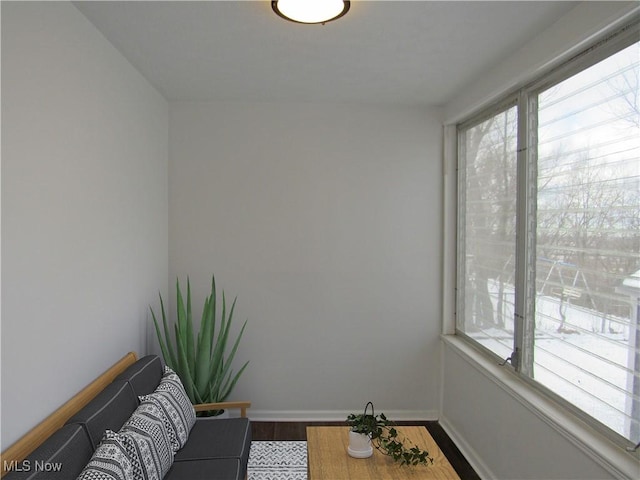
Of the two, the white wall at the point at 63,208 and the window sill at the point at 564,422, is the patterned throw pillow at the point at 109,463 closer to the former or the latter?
the white wall at the point at 63,208

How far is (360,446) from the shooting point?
2455 mm

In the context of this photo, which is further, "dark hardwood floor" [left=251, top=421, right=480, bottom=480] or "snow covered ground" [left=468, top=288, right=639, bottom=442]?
"dark hardwood floor" [left=251, top=421, right=480, bottom=480]

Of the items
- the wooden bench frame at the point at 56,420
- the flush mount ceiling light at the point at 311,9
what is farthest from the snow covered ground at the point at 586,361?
the wooden bench frame at the point at 56,420

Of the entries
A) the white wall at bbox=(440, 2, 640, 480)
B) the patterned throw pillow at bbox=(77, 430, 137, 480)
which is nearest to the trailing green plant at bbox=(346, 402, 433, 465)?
the white wall at bbox=(440, 2, 640, 480)

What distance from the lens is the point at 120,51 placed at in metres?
2.81

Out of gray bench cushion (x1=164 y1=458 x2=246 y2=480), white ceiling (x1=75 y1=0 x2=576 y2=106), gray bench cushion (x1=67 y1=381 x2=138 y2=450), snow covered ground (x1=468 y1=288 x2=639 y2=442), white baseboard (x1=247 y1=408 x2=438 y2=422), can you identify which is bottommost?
white baseboard (x1=247 y1=408 x2=438 y2=422)

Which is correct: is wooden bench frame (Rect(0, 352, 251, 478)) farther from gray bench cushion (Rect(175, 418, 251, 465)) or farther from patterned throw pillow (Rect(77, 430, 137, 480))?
gray bench cushion (Rect(175, 418, 251, 465))

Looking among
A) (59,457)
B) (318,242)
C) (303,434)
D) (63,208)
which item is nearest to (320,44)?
(63,208)

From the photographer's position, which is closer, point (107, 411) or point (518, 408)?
point (107, 411)

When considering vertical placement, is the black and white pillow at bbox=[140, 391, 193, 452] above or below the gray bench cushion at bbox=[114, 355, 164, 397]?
below

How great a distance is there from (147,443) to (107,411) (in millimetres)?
231

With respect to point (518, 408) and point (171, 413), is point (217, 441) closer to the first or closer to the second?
point (171, 413)

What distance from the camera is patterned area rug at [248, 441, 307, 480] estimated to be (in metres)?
3.10

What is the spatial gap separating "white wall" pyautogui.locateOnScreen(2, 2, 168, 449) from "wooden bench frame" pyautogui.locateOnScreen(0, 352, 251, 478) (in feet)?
0.12
